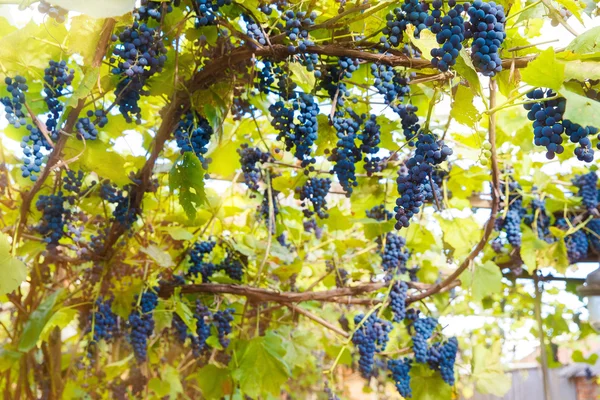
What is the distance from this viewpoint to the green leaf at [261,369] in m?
2.17

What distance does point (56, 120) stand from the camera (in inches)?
58.6

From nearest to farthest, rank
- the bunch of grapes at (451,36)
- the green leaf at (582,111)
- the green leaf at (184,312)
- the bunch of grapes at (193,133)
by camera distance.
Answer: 1. the green leaf at (582,111)
2. the bunch of grapes at (451,36)
3. the bunch of grapes at (193,133)
4. the green leaf at (184,312)

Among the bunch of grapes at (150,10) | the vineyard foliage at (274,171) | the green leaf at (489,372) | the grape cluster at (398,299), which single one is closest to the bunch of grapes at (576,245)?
the vineyard foliage at (274,171)

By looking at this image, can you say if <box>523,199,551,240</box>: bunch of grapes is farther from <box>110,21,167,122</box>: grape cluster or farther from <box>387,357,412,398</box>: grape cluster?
<box>110,21,167,122</box>: grape cluster

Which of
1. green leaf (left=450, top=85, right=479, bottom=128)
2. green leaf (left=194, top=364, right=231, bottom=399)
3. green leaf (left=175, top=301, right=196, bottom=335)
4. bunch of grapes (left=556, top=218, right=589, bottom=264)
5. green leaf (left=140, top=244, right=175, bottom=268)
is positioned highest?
bunch of grapes (left=556, top=218, right=589, bottom=264)

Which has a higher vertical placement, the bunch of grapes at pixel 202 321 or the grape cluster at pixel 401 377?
the bunch of grapes at pixel 202 321

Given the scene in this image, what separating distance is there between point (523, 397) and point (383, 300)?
422 cm

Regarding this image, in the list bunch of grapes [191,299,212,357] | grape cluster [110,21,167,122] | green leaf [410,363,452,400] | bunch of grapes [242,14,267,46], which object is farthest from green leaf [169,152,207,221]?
green leaf [410,363,452,400]

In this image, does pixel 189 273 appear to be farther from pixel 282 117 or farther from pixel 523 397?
pixel 523 397

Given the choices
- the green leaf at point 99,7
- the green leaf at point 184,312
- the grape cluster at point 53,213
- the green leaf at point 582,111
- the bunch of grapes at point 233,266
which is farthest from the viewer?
the bunch of grapes at point 233,266

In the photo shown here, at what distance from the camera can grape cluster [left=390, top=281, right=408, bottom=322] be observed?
7.15 ft

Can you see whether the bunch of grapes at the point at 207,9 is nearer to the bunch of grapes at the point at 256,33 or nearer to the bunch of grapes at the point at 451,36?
the bunch of grapes at the point at 256,33

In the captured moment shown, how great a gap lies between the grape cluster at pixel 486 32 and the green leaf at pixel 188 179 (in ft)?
2.62

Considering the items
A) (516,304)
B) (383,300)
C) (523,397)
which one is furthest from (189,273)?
(523,397)
